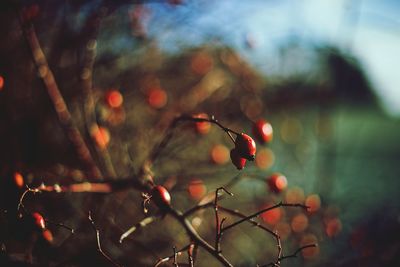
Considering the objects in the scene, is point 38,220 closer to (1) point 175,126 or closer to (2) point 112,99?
(1) point 175,126

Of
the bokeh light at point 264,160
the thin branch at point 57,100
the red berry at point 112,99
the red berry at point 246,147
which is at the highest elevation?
the red berry at point 246,147

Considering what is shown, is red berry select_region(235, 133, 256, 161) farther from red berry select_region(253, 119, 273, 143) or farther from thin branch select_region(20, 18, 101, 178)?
thin branch select_region(20, 18, 101, 178)

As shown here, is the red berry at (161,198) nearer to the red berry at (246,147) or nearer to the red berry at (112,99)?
the red berry at (246,147)

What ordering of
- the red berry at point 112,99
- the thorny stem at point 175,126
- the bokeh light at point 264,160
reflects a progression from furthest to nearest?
the bokeh light at point 264,160 < the red berry at point 112,99 < the thorny stem at point 175,126

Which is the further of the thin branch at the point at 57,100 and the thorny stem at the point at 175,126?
the thin branch at the point at 57,100

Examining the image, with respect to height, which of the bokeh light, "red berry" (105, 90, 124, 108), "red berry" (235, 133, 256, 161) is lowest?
the bokeh light

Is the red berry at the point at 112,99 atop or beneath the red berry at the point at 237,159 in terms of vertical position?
beneath

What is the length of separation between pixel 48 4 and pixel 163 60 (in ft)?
4.24

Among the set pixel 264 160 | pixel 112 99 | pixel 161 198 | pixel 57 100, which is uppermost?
pixel 161 198

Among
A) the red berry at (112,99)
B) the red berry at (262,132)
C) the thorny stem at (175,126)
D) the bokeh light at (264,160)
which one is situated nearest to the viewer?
the thorny stem at (175,126)

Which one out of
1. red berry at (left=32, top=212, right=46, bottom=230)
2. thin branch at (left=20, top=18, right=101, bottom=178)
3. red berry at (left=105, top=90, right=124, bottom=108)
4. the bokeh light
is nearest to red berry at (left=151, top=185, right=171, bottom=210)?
red berry at (left=32, top=212, right=46, bottom=230)

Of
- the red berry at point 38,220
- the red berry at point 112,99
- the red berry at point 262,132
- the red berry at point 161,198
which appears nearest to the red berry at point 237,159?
the red berry at point 161,198

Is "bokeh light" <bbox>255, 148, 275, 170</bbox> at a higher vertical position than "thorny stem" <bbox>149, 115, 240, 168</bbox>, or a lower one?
lower

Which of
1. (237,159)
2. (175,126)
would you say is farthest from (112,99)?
(237,159)
